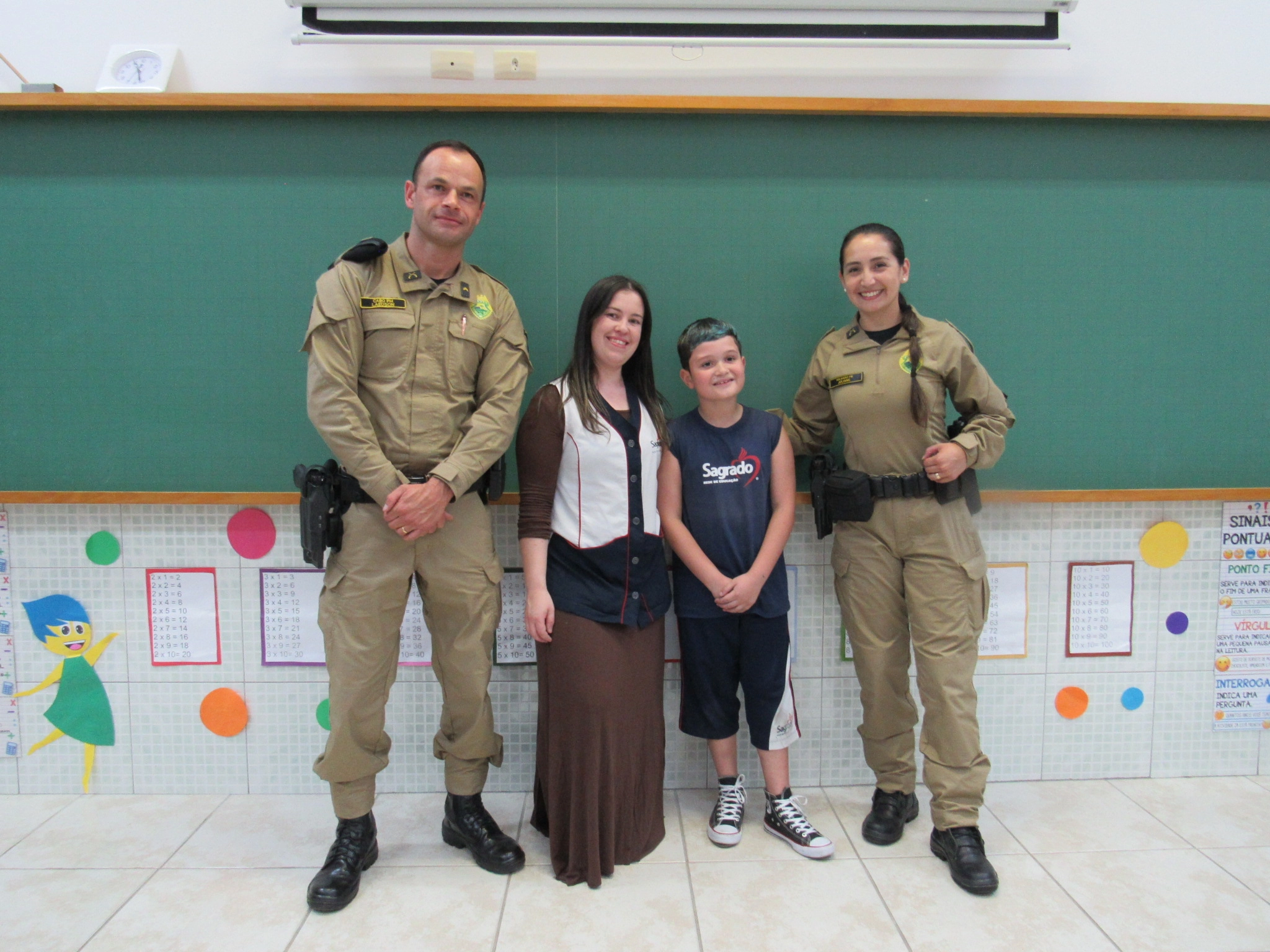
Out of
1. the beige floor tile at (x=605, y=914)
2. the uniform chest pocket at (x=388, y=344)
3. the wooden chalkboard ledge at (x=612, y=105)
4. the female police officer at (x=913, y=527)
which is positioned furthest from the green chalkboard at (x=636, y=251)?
the beige floor tile at (x=605, y=914)

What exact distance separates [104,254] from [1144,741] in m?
3.60

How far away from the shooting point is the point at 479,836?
1.98 m

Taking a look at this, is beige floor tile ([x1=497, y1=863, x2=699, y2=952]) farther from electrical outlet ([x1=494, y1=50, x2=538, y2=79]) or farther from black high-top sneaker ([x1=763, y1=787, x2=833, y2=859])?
electrical outlet ([x1=494, y1=50, x2=538, y2=79])

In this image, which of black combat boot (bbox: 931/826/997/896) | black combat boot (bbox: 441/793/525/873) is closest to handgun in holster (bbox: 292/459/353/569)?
black combat boot (bbox: 441/793/525/873)

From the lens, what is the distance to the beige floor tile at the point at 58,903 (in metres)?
1.72

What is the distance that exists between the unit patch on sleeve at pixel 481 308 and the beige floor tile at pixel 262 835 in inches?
60.4

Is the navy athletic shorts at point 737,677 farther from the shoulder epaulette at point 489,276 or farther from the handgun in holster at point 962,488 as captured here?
the shoulder epaulette at point 489,276

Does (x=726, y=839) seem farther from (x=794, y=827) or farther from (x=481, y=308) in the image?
(x=481, y=308)

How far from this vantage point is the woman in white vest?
6.16 ft

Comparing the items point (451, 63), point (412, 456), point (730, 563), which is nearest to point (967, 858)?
point (730, 563)

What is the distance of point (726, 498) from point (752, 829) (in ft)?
3.21

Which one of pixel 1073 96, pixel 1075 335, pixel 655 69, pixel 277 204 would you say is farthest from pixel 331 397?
pixel 1073 96

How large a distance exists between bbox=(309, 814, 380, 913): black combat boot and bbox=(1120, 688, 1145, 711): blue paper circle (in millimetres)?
2363

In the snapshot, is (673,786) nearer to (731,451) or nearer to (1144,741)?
(731,451)
